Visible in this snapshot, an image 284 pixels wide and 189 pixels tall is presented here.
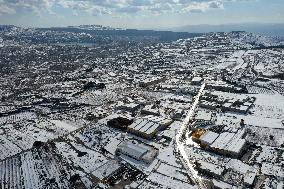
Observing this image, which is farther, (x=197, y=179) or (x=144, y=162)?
(x=144, y=162)

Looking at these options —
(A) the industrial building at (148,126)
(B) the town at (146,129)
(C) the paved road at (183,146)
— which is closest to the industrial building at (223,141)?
(B) the town at (146,129)

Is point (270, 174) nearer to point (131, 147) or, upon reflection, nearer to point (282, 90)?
point (131, 147)

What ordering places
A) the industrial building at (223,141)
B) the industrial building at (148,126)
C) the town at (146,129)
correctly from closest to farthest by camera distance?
the town at (146,129), the industrial building at (223,141), the industrial building at (148,126)

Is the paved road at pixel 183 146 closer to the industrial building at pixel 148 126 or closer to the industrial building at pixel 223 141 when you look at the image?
the industrial building at pixel 223 141

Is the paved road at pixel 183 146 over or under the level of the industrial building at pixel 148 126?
under

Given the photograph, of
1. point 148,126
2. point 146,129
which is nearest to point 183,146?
point 146,129

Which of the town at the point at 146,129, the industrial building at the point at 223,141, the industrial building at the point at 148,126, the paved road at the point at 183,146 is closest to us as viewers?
the paved road at the point at 183,146

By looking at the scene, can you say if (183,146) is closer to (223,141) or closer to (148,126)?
(223,141)

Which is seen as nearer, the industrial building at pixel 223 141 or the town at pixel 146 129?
the town at pixel 146 129

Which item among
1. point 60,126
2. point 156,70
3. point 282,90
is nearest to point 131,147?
point 60,126
